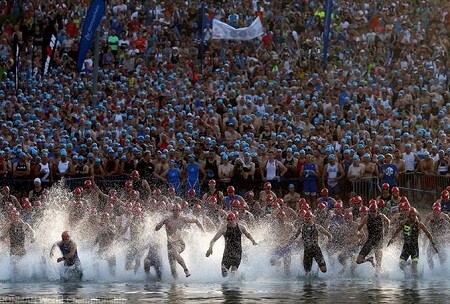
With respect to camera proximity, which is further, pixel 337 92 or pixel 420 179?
pixel 337 92

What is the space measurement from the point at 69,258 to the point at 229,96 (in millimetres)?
9018

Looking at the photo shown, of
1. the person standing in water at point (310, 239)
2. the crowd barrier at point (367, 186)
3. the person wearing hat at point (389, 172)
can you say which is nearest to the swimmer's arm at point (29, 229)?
the crowd barrier at point (367, 186)

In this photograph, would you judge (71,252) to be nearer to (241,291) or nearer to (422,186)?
(241,291)

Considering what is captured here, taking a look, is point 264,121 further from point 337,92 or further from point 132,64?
point 132,64

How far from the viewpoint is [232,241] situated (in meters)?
36.0

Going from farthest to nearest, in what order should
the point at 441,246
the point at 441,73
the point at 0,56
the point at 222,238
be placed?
the point at 0,56, the point at 441,73, the point at 222,238, the point at 441,246

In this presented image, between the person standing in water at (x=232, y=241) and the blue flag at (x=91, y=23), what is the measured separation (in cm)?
950

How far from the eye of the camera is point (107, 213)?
3809 centimetres

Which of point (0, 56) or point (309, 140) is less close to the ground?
point (0, 56)

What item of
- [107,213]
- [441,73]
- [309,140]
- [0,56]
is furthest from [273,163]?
[0,56]

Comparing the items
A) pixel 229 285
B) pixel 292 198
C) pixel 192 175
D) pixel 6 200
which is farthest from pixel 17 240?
pixel 292 198

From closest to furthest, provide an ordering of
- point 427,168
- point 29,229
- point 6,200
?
point 29,229 < point 427,168 < point 6,200

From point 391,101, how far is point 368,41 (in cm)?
422


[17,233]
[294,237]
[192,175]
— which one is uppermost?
[192,175]
